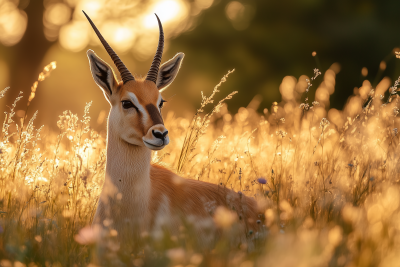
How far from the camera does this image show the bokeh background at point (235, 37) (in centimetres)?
1516

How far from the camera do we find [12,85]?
15.4 metres

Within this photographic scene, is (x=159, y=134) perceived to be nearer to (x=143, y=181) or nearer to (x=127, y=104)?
(x=143, y=181)

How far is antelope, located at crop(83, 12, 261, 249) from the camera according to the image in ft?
11.8

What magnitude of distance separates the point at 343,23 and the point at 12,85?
493 inches

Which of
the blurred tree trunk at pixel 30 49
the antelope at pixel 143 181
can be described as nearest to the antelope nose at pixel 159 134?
the antelope at pixel 143 181

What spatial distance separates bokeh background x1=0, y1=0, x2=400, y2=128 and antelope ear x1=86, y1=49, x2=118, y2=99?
11161mm

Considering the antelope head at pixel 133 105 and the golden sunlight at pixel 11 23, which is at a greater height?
the golden sunlight at pixel 11 23

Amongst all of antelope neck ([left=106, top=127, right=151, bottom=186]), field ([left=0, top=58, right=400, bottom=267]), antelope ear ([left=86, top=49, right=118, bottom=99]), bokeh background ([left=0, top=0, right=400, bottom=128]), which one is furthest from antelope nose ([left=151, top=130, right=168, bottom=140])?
bokeh background ([left=0, top=0, right=400, bottom=128])

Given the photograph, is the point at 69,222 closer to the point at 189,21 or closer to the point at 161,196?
the point at 161,196

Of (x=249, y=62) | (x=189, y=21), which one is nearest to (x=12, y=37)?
(x=189, y=21)

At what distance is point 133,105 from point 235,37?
42.8 ft

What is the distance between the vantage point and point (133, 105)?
13.2ft

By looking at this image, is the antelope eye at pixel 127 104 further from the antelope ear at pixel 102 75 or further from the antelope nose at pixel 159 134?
the antelope nose at pixel 159 134

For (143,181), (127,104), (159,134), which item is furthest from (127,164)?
(127,104)
